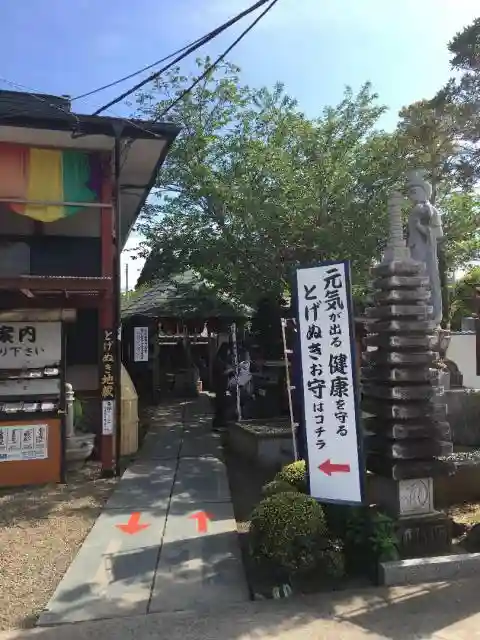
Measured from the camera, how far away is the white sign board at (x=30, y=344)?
8922mm

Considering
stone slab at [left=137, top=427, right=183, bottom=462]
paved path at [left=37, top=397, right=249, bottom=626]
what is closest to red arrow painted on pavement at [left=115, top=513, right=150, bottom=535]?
paved path at [left=37, top=397, right=249, bottom=626]

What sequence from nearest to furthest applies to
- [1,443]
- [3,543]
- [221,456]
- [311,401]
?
1. [311,401]
2. [3,543]
3. [1,443]
4. [221,456]

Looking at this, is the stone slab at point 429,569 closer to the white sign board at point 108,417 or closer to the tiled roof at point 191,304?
the white sign board at point 108,417

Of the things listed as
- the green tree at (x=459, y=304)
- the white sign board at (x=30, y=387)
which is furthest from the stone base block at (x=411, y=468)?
the green tree at (x=459, y=304)

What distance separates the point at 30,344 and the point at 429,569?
6.56 metres

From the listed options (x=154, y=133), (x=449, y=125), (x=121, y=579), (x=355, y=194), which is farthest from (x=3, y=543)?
(x=449, y=125)

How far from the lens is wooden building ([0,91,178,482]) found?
29.5 ft

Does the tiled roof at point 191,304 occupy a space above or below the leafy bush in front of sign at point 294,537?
above

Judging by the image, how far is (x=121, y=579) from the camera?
5.23 m

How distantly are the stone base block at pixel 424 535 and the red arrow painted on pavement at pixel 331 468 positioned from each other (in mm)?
911

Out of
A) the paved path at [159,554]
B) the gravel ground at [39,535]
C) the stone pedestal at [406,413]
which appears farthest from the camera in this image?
the stone pedestal at [406,413]

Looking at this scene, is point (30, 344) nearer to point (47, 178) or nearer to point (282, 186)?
point (47, 178)

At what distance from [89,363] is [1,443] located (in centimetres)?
323

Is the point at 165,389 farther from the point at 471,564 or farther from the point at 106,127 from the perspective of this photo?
the point at 471,564
